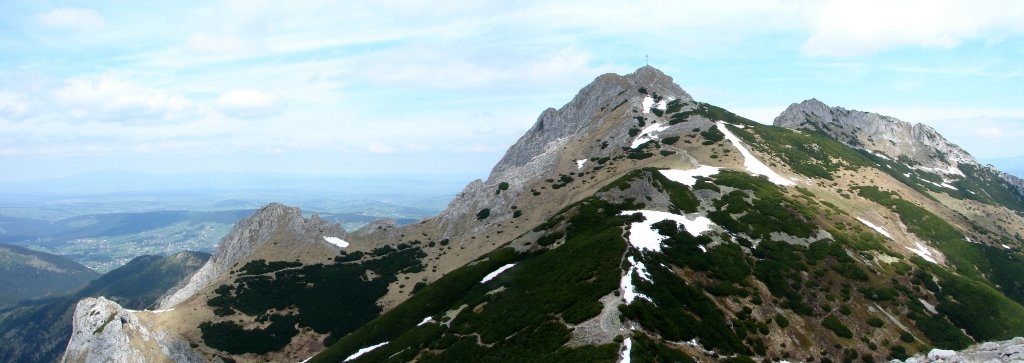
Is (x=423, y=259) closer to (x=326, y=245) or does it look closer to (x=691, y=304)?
(x=326, y=245)

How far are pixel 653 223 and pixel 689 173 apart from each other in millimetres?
35409

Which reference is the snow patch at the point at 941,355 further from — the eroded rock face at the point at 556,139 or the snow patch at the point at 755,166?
the eroded rock face at the point at 556,139

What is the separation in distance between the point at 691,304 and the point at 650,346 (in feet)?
44.1

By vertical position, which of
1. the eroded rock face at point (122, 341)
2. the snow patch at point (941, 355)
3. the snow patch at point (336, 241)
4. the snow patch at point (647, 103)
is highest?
the snow patch at point (647, 103)

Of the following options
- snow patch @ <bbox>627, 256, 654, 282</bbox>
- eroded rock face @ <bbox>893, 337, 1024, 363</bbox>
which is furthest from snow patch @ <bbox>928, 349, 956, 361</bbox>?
snow patch @ <bbox>627, 256, 654, 282</bbox>

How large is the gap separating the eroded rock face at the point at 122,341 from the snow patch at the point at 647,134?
105 metres

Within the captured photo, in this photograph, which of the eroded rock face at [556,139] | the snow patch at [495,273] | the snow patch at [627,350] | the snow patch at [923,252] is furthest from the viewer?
the eroded rock face at [556,139]

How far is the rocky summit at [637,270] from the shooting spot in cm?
5197

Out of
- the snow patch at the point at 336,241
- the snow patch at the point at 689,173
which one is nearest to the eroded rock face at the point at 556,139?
the snow patch at the point at 336,241

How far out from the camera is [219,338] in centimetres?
9506

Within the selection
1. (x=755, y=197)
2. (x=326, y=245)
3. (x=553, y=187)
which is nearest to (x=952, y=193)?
(x=755, y=197)

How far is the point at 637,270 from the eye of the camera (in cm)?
5506

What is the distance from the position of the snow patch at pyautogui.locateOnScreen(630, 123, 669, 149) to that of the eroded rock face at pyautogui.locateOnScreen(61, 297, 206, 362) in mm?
104692

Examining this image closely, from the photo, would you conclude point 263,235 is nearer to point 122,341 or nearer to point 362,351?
point 122,341
